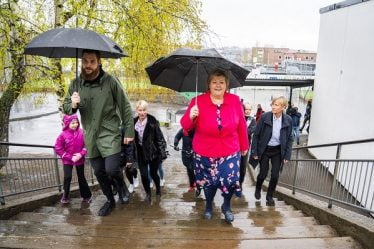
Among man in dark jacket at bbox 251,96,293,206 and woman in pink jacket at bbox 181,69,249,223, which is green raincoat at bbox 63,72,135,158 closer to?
woman in pink jacket at bbox 181,69,249,223

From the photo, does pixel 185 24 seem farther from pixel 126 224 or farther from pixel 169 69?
pixel 126 224

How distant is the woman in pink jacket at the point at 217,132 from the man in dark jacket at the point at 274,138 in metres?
1.13

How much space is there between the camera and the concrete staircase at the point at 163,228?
288 centimetres

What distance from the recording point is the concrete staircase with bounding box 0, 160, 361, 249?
2877 mm

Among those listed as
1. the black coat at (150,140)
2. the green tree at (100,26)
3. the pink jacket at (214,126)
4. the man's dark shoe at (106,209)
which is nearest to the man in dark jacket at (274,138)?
the pink jacket at (214,126)

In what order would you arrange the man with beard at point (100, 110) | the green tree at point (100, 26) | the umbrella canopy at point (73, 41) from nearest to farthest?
the umbrella canopy at point (73, 41), the man with beard at point (100, 110), the green tree at point (100, 26)

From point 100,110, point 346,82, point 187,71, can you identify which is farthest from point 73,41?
point 346,82

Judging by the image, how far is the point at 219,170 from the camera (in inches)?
131

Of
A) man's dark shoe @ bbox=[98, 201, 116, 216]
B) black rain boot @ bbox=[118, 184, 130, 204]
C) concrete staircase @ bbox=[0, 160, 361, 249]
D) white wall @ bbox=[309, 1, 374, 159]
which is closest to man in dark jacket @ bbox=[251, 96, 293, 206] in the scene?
concrete staircase @ bbox=[0, 160, 361, 249]

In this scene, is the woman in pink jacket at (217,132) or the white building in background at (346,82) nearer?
the woman in pink jacket at (217,132)

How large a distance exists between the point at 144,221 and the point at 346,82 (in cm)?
901

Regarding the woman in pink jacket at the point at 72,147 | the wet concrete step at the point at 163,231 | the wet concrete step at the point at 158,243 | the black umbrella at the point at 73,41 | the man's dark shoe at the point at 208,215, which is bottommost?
the man's dark shoe at the point at 208,215

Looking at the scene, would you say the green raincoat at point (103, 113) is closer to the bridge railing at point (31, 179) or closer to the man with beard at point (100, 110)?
the man with beard at point (100, 110)

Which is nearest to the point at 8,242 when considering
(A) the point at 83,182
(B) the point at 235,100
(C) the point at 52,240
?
(C) the point at 52,240
